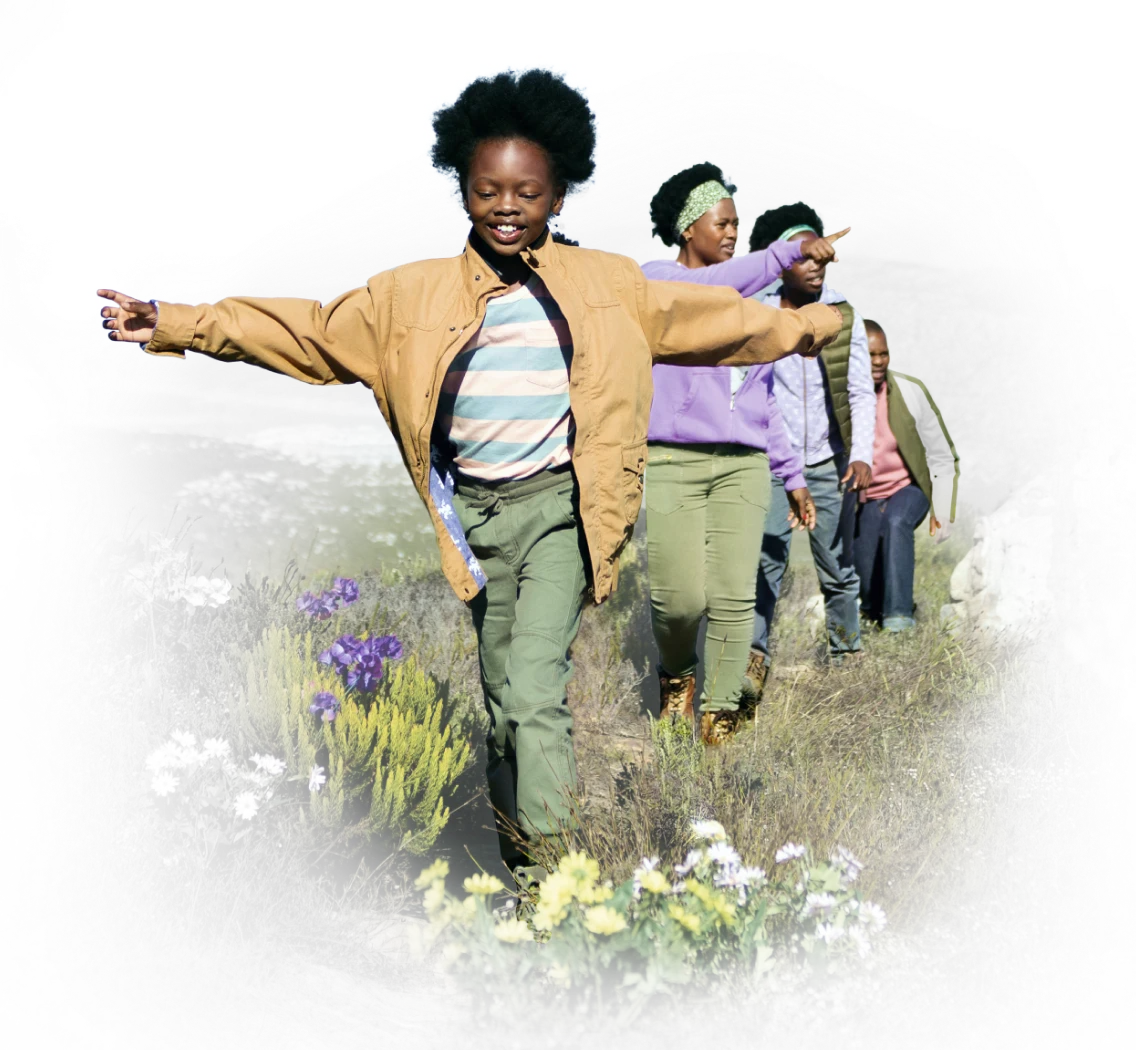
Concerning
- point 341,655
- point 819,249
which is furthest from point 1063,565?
point 341,655

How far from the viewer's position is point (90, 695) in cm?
409

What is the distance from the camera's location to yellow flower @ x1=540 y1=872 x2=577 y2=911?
9.36 feet

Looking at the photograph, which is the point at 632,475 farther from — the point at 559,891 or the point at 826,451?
the point at 826,451

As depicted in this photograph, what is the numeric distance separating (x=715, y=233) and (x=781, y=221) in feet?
3.73

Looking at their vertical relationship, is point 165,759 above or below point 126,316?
below

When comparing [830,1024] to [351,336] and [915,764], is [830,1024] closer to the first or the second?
[915,764]

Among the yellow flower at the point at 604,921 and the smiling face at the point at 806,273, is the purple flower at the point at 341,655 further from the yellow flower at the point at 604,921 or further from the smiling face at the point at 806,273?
the smiling face at the point at 806,273

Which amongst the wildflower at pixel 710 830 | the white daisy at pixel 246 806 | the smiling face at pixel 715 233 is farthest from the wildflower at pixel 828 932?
the smiling face at pixel 715 233

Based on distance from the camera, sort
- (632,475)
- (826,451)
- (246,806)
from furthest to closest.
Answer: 1. (826,451)
2. (632,475)
3. (246,806)

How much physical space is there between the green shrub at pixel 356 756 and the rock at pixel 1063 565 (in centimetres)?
227

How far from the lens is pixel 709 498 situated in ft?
17.2

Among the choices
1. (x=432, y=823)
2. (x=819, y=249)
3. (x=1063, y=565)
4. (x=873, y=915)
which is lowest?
(x=432, y=823)

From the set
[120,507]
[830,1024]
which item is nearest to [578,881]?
[830,1024]

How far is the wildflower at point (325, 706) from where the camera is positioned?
3842 millimetres
